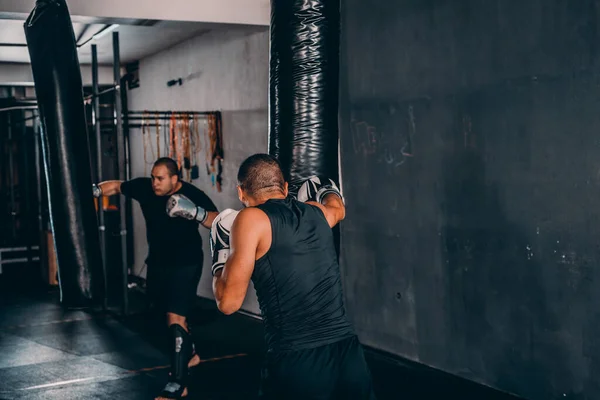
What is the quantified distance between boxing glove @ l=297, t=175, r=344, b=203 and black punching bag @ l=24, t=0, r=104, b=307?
86 cm

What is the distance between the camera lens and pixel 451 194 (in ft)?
15.5

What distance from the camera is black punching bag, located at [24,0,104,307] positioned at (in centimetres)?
300

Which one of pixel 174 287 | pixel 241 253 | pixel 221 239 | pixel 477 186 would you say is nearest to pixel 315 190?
pixel 221 239

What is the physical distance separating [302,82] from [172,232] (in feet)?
6.17

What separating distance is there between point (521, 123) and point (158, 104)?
5856 mm

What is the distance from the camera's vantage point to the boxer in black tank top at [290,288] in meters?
2.48

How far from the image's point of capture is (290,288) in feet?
8.36

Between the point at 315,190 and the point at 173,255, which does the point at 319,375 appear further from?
the point at 173,255

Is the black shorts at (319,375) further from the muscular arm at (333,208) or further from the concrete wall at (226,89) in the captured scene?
the concrete wall at (226,89)

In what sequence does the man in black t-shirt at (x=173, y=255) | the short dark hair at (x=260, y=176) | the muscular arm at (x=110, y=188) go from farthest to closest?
the muscular arm at (x=110, y=188), the man in black t-shirt at (x=173, y=255), the short dark hair at (x=260, y=176)

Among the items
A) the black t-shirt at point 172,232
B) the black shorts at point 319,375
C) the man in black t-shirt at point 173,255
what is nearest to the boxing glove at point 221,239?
the black shorts at point 319,375

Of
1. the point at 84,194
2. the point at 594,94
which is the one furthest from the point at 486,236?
the point at 84,194

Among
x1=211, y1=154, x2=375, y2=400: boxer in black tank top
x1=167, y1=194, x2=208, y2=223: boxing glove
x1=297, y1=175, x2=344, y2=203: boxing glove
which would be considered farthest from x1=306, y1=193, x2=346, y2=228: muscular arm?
x1=167, y1=194, x2=208, y2=223: boxing glove

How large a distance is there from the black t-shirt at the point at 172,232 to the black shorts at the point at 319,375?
220 centimetres
